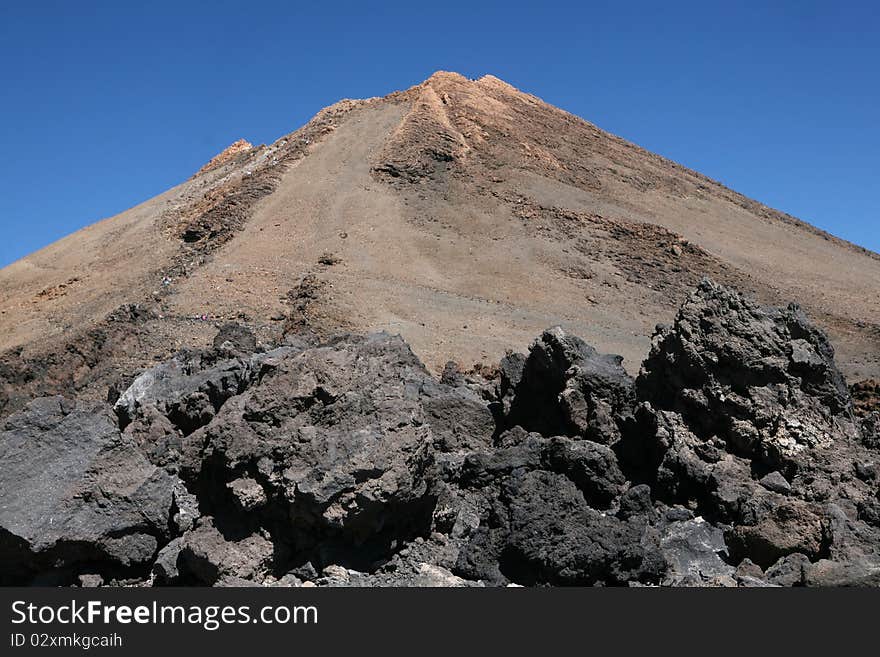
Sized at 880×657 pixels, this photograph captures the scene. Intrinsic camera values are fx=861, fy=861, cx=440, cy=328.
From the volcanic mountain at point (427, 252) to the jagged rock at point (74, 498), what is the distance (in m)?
11.2

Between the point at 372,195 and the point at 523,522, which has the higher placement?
the point at 372,195

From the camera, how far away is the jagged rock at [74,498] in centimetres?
610

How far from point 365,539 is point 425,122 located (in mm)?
31164

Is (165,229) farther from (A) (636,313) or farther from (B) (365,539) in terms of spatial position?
(B) (365,539)

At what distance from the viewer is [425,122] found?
3553 cm

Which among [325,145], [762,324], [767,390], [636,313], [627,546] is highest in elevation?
[325,145]

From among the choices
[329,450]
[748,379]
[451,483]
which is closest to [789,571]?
[748,379]

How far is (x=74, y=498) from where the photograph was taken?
6.29 metres

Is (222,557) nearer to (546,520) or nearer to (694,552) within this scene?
(546,520)

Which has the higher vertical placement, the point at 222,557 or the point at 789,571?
the point at 222,557

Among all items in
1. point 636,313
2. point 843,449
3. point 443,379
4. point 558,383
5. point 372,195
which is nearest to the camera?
point 843,449

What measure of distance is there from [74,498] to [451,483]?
2897 mm

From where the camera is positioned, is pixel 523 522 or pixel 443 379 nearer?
pixel 523 522

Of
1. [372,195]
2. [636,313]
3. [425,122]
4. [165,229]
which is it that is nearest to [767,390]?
[636,313]
